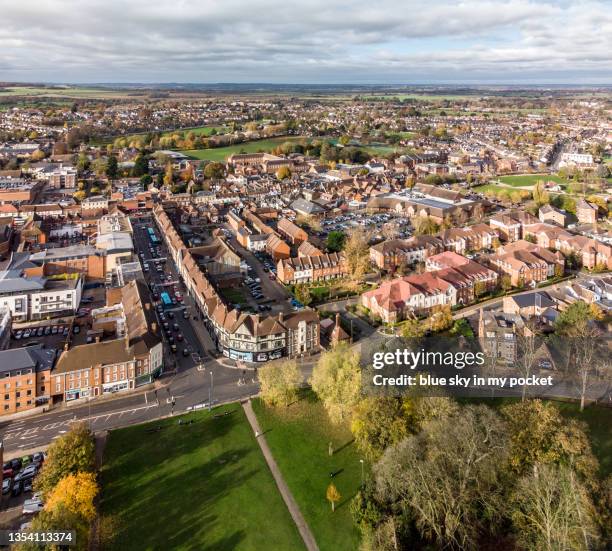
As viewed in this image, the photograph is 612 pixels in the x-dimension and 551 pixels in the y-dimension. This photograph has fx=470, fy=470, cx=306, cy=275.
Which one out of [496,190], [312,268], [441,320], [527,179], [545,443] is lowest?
[441,320]

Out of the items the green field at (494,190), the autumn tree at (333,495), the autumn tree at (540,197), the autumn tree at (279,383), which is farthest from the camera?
the green field at (494,190)

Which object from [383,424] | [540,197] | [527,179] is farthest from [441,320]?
[527,179]

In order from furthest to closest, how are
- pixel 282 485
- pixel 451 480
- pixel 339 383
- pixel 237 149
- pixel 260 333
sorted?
pixel 237 149 < pixel 260 333 < pixel 339 383 < pixel 282 485 < pixel 451 480

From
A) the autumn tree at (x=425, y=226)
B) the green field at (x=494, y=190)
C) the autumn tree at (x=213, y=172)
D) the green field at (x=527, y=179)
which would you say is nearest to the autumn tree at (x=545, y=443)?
the autumn tree at (x=425, y=226)

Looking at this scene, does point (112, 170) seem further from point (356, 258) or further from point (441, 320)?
point (441, 320)

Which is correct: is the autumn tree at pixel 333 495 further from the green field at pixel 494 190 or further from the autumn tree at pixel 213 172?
the autumn tree at pixel 213 172

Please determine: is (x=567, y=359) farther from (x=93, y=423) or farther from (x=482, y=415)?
(x=93, y=423)

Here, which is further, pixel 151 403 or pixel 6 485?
pixel 151 403
